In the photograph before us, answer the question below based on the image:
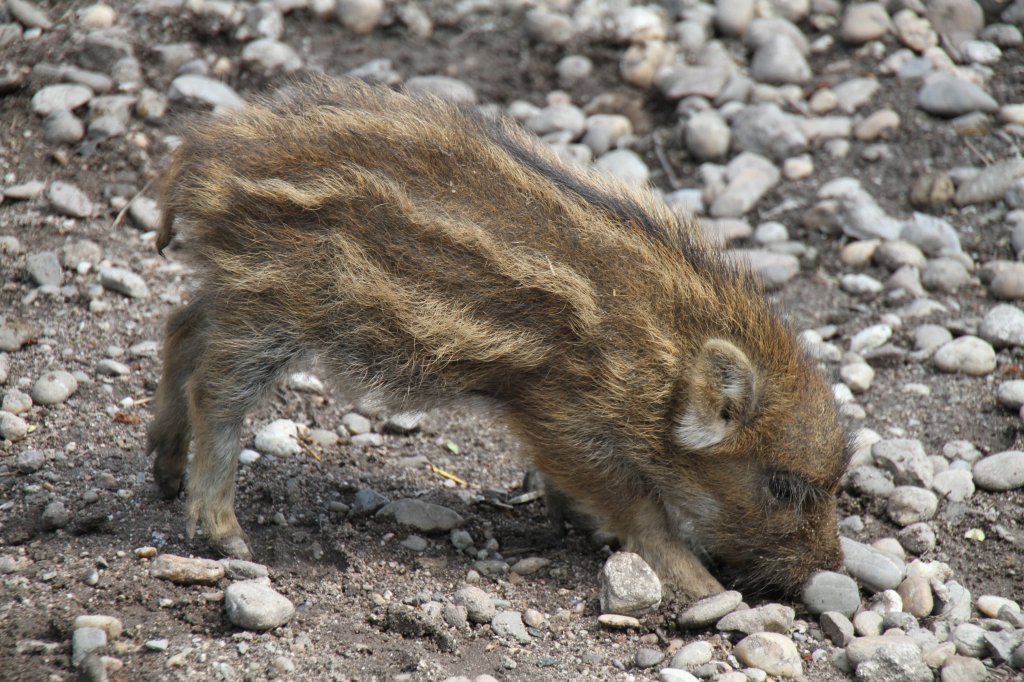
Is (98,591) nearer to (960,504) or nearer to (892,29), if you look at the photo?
(960,504)

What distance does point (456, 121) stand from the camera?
14.9ft

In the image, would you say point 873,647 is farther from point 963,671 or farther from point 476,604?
point 476,604

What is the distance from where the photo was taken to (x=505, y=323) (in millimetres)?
4258

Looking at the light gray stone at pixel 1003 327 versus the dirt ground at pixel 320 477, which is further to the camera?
the light gray stone at pixel 1003 327

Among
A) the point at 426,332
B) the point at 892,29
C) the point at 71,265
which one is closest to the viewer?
the point at 426,332

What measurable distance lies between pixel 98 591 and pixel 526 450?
1677mm

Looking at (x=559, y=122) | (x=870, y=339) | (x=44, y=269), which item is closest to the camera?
(x=44, y=269)

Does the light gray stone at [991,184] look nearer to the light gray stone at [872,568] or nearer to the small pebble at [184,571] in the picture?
the light gray stone at [872,568]

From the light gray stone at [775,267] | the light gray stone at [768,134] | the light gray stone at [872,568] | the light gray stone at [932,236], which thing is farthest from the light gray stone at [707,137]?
the light gray stone at [872,568]

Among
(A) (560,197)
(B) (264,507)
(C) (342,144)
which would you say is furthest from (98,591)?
(A) (560,197)

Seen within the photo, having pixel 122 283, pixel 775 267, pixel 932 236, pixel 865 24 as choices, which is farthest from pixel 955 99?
pixel 122 283

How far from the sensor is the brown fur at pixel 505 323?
4219mm

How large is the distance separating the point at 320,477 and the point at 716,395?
1.83m

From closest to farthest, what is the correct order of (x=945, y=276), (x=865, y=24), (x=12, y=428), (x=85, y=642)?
(x=85, y=642) < (x=12, y=428) < (x=945, y=276) < (x=865, y=24)
